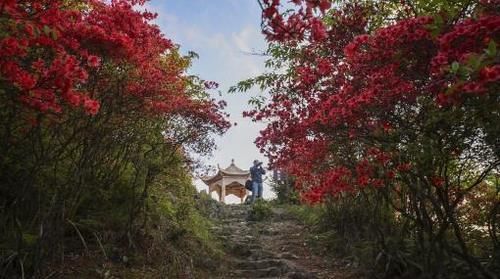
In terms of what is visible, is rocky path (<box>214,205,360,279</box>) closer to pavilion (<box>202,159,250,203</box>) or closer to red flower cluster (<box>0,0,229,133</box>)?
red flower cluster (<box>0,0,229,133</box>)

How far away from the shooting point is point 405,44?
4.20 m

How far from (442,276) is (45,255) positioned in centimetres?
400

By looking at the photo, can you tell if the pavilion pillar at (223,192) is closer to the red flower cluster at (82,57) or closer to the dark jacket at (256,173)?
the dark jacket at (256,173)

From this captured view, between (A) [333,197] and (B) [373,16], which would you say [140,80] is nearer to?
(B) [373,16]

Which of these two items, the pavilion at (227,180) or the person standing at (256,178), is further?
the pavilion at (227,180)

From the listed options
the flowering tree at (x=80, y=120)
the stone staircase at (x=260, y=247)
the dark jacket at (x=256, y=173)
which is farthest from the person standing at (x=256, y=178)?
the flowering tree at (x=80, y=120)

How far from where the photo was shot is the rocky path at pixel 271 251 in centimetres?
746

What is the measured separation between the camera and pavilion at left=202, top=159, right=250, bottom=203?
18859mm

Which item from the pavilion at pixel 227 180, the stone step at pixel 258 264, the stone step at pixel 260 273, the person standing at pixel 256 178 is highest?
the pavilion at pixel 227 180

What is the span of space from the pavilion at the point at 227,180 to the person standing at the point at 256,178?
287cm

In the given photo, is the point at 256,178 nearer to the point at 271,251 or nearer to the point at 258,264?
the point at 271,251

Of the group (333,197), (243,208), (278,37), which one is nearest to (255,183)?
(243,208)

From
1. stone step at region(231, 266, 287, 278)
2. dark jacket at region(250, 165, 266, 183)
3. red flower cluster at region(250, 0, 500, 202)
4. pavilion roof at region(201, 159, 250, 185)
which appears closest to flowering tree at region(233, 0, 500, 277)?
red flower cluster at region(250, 0, 500, 202)

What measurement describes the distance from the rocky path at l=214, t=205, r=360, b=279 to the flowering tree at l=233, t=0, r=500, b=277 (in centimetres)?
133
